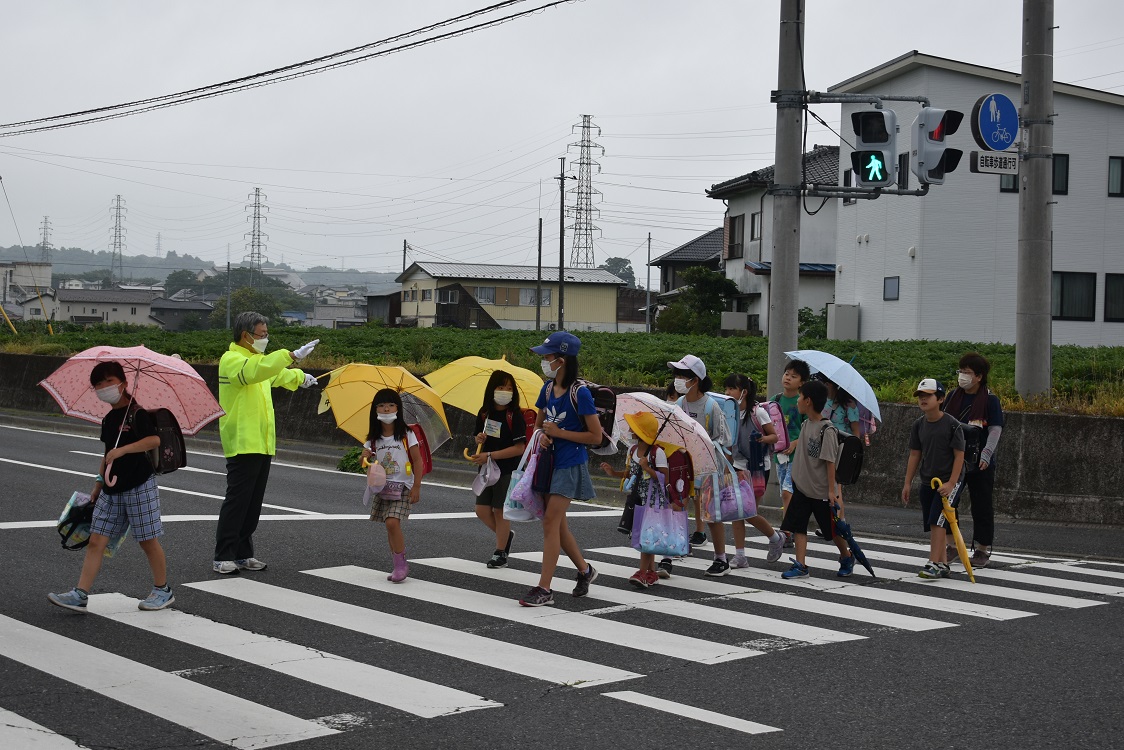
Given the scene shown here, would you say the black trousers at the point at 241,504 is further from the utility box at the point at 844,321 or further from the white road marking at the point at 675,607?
the utility box at the point at 844,321

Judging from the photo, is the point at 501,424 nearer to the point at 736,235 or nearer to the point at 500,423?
the point at 500,423

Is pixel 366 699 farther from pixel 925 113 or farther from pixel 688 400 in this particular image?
pixel 925 113

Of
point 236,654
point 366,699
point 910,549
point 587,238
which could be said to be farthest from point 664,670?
point 587,238

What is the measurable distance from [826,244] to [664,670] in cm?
3803

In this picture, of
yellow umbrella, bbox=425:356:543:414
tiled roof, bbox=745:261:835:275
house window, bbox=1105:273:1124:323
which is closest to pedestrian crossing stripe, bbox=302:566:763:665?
yellow umbrella, bbox=425:356:543:414

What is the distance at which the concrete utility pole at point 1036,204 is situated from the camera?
44.7 ft

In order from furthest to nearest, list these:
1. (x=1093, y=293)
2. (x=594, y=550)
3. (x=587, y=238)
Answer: (x=587, y=238) < (x=1093, y=293) < (x=594, y=550)

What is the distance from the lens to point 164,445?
755 cm

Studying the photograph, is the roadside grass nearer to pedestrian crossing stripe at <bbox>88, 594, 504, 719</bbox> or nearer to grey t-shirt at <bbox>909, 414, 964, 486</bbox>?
grey t-shirt at <bbox>909, 414, 964, 486</bbox>

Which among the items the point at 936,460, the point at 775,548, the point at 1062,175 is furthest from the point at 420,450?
the point at 1062,175

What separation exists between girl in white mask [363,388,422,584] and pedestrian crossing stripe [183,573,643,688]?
1.25 feet

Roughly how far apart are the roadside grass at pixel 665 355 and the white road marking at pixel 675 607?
77.2 inches

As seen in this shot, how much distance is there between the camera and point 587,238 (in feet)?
293

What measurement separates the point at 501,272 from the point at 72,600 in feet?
219
